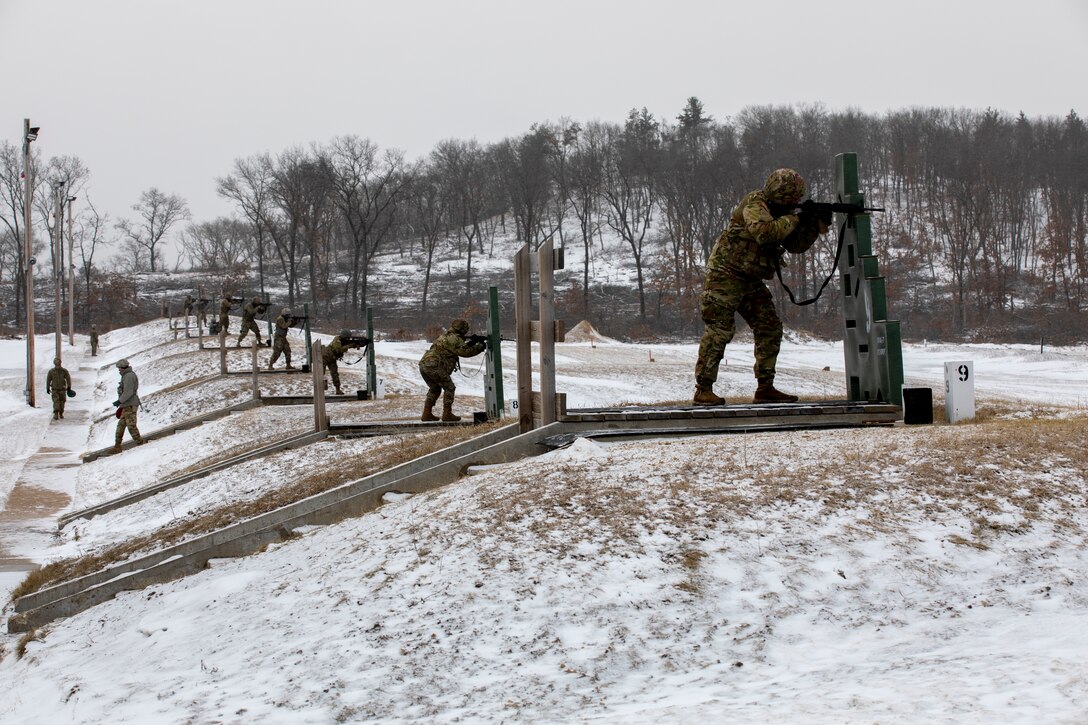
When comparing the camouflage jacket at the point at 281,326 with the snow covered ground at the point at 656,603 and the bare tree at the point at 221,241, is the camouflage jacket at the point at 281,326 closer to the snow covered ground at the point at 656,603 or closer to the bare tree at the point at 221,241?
the snow covered ground at the point at 656,603

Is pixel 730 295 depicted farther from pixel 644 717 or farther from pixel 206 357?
pixel 206 357

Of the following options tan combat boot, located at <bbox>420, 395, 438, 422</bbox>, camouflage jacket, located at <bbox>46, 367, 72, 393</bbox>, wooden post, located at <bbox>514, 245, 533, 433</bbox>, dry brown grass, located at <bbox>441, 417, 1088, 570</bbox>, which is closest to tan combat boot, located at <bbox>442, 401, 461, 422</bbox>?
tan combat boot, located at <bbox>420, 395, 438, 422</bbox>

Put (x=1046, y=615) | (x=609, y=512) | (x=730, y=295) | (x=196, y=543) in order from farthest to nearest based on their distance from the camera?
(x=730, y=295) → (x=196, y=543) → (x=609, y=512) → (x=1046, y=615)

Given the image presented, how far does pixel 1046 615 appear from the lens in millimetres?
5199

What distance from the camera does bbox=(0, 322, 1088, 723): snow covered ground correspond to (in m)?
4.64

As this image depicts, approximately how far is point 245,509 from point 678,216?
193 feet

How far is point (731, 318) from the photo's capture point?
388 inches

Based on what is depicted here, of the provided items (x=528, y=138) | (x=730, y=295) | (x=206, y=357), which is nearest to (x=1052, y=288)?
(x=528, y=138)

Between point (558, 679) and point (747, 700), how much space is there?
36.2 inches

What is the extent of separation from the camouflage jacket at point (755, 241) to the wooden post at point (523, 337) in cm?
176

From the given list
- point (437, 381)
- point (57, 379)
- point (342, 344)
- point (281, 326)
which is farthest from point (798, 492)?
point (57, 379)

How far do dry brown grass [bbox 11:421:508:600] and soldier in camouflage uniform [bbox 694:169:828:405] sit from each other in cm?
256

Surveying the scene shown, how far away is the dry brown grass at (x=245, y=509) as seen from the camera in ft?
31.7

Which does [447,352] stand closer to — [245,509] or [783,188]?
[245,509]
